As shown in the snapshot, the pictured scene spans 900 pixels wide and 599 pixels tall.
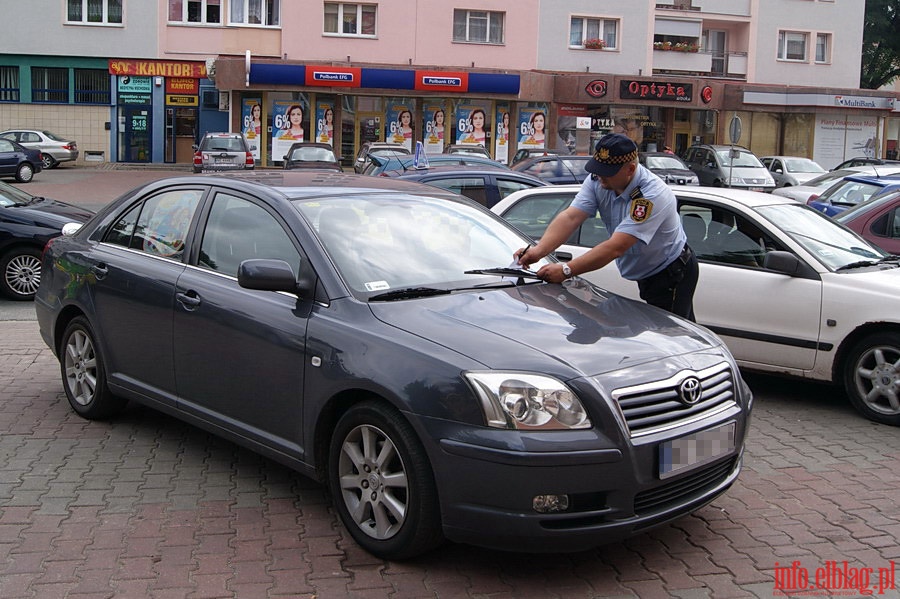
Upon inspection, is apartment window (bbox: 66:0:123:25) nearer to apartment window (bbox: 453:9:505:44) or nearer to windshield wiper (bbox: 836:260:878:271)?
apartment window (bbox: 453:9:505:44)

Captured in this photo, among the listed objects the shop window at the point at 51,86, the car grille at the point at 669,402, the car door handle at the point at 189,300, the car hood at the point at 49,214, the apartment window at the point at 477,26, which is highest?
the apartment window at the point at 477,26

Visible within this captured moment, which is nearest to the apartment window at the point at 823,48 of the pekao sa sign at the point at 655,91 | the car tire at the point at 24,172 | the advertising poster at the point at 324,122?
the pekao sa sign at the point at 655,91

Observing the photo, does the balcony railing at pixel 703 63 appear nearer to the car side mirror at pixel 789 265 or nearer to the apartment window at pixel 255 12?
the apartment window at pixel 255 12

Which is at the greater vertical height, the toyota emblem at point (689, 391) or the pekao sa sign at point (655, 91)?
the pekao sa sign at point (655, 91)

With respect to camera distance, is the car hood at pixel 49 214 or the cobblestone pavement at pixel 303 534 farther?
the car hood at pixel 49 214

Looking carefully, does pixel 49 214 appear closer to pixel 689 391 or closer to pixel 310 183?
pixel 310 183

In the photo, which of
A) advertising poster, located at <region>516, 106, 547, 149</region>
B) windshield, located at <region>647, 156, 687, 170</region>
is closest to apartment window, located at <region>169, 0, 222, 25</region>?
advertising poster, located at <region>516, 106, 547, 149</region>

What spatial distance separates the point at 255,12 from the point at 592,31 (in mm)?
14128

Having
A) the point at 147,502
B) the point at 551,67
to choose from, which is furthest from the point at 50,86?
the point at 147,502

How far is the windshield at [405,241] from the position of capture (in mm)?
4562

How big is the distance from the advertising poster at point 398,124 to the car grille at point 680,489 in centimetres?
3573

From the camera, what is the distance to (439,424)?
3.74m

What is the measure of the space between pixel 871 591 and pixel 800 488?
1235 mm

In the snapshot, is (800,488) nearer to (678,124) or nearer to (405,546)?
(405,546)
